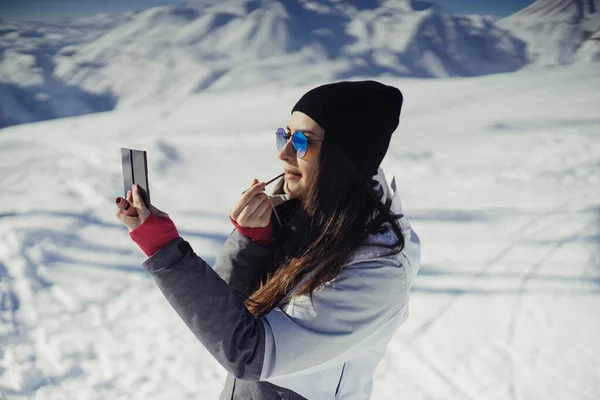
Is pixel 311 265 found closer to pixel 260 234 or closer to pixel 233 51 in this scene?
pixel 260 234

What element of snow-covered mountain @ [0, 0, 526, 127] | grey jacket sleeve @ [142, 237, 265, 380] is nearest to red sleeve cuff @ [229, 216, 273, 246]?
grey jacket sleeve @ [142, 237, 265, 380]

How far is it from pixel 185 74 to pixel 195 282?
23.2 feet

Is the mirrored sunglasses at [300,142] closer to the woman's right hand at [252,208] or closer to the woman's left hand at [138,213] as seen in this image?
the woman's right hand at [252,208]

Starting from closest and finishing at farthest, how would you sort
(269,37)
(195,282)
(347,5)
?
1. (195,282)
2. (269,37)
3. (347,5)

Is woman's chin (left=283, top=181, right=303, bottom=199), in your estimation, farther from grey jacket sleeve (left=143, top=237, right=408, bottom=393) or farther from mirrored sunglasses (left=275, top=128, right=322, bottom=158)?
grey jacket sleeve (left=143, top=237, right=408, bottom=393)

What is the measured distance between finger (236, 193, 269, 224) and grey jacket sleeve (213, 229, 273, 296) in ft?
0.45

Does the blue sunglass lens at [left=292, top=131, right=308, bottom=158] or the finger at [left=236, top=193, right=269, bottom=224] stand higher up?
the blue sunglass lens at [left=292, top=131, right=308, bottom=158]

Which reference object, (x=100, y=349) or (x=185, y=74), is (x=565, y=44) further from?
(x=100, y=349)

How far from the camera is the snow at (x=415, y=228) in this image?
2.37 meters

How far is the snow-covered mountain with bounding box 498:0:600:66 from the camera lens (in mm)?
8609

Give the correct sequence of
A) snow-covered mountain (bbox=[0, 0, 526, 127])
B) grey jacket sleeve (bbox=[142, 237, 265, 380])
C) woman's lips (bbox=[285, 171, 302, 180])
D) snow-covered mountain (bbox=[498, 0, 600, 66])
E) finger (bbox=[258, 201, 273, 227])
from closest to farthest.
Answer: grey jacket sleeve (bbox=[142, 237, 265, 380]), finger (bbox=[258, 201, 273, 227]), woman's lips (bbox=[285, 171, 302, 180]), snow-covered mountain (bbox=[0, 0, 526, 127]), snow-covered mountain (bbox=[498, 0, 600, 66])

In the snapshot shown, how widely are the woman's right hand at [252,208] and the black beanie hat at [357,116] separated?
205mm

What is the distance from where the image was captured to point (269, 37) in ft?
27.8

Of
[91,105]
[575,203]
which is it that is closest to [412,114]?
[575,203]
